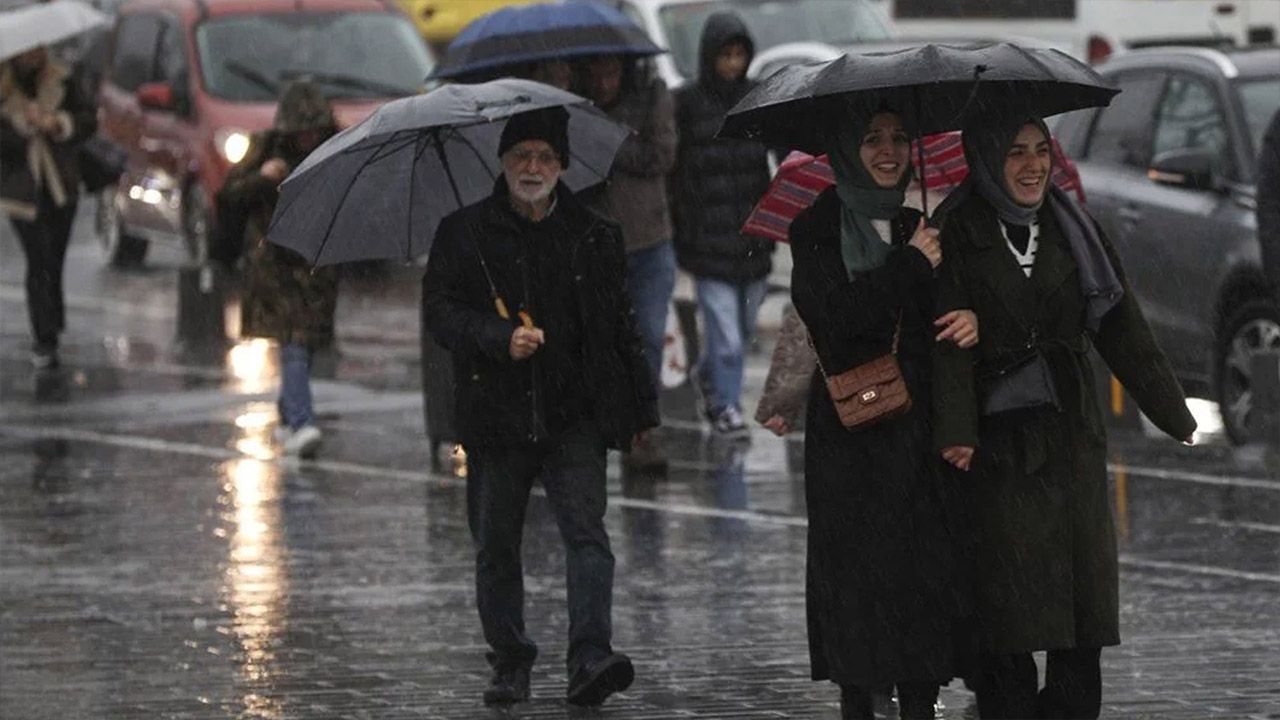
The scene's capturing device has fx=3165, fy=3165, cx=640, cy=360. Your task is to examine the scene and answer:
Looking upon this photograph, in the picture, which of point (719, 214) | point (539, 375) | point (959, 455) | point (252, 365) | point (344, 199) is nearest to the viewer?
point (959, 455)

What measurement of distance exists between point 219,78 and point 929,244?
15676 mm

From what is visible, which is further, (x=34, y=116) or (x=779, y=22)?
(x=779, y=22)

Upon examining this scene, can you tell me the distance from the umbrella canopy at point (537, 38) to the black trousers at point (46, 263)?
6024 mm

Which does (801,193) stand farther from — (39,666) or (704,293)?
(704,293)

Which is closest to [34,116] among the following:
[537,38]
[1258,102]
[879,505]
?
[537,38]

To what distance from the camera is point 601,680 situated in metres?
8.70

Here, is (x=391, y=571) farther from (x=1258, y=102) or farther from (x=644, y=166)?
(x=1258, y=102)

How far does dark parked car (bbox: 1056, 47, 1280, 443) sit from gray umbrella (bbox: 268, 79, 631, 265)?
496 cm

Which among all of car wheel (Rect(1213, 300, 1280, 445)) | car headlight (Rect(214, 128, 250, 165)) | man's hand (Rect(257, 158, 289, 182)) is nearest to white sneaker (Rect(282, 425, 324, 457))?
man's hand (Rect(257, 158, 289, 182))

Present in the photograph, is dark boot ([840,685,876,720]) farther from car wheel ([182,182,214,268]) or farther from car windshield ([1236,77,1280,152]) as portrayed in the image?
car wheel ([182,182,214,268])

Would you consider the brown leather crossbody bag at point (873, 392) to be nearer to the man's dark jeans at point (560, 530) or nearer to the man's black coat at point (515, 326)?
the man's black coat at point (515, 326)

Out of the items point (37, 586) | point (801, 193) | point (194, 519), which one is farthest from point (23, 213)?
point (801, 193)

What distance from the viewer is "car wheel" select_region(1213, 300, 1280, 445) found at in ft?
45.1

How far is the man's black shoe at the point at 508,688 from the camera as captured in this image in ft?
28.9
